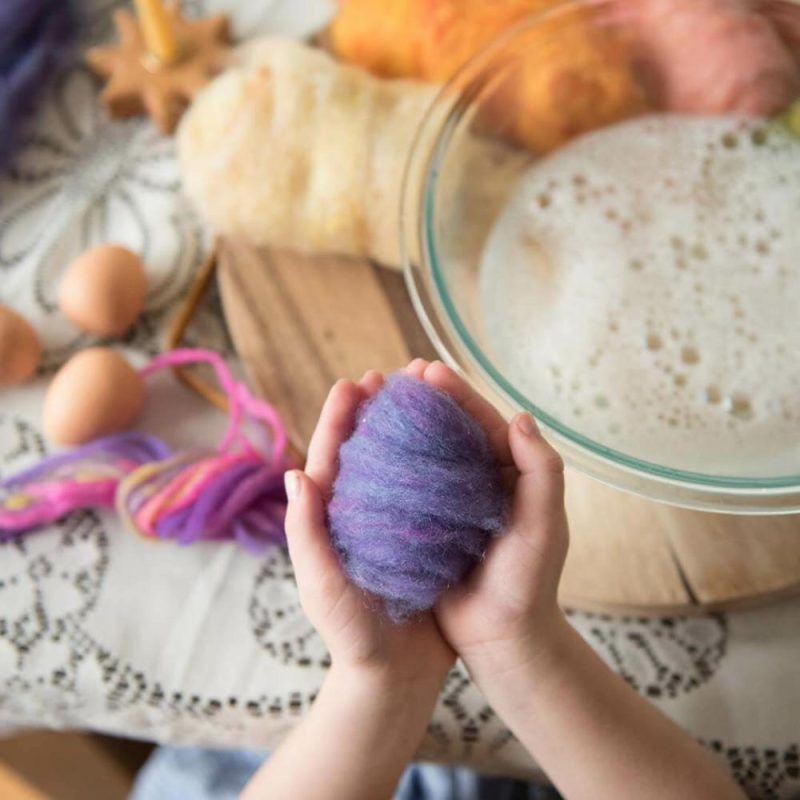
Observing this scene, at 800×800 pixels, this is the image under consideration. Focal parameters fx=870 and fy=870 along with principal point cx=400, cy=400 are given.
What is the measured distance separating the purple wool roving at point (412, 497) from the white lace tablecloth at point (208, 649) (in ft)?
0.59

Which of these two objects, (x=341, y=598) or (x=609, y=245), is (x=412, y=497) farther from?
(x=609, y=245)

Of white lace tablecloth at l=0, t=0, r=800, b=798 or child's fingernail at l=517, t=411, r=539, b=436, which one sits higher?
child's fingernail at l=517, t=411, r=539, b=436

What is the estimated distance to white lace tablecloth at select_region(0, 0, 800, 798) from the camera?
556 millimetres

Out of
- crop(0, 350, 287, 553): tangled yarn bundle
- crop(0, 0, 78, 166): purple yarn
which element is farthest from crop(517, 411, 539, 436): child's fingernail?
crop(0, 0, 78, 166): purple yarn

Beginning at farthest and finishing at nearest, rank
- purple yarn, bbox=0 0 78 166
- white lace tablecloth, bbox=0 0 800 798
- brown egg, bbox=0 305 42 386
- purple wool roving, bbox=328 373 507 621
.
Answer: purple yarn, bbox=0 0 78 166 < brown egg, bbox=0 305 42 386 < white lace tablecloth, bbox=0 0 800 798 < purple wool roving, bbox=328 373 507 621

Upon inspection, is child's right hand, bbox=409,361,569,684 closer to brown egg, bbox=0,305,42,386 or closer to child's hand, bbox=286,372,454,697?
child's hand, bbox=286,372,454,697

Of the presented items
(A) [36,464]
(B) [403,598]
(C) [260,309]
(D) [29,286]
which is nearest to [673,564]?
(B) [403,598]

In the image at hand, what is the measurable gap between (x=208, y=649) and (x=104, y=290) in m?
0.29

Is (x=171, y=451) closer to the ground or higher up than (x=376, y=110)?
closer to the ground

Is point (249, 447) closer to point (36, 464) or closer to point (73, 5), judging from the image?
point (36, 464)

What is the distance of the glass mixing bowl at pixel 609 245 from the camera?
1.96 feet

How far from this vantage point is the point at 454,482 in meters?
0.40

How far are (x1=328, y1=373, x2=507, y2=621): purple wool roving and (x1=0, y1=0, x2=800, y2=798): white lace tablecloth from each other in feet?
0.59

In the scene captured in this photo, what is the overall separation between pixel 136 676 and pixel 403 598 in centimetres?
27
